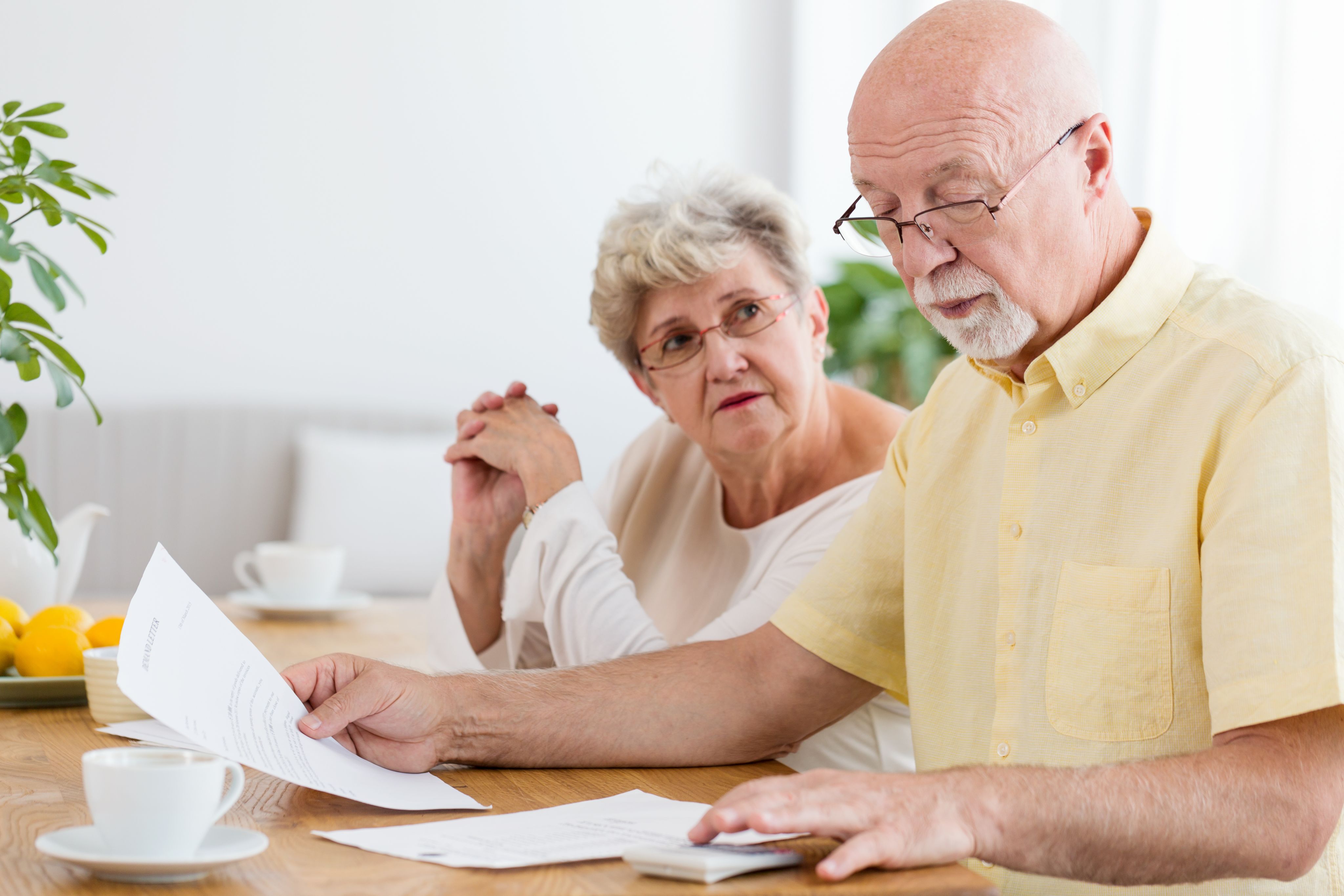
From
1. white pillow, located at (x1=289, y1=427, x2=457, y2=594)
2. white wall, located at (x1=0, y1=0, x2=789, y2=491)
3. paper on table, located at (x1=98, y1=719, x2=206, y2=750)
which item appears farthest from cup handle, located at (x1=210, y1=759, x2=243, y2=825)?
white wall, located at (x1=0, y1=0, x2=789, y2=491)

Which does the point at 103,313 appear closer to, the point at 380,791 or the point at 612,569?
the point at 612,569

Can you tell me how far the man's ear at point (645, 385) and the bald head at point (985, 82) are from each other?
2.59 ft

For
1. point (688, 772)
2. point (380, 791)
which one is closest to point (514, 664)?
point (688, 772)

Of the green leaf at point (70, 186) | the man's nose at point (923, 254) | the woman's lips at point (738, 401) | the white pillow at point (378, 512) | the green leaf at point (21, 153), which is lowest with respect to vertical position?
the white pillow at point (378, 512)

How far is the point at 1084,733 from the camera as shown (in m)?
0.98

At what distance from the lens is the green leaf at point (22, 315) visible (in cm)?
114

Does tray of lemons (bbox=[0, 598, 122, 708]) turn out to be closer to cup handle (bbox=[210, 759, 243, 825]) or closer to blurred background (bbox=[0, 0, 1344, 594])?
cup handle (bbox=[210, 759, 243, 825])

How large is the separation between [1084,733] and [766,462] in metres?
0.77

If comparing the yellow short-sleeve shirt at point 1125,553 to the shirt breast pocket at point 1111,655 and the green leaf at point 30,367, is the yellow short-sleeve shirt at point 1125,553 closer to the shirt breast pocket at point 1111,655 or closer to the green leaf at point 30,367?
the shirt breast pocket at point 1111,655

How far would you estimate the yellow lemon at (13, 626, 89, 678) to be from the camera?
1.23 m

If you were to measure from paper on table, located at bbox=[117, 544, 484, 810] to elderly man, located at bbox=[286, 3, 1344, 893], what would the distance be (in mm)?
42

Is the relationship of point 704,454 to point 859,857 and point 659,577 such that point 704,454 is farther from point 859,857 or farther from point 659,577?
point 859,857

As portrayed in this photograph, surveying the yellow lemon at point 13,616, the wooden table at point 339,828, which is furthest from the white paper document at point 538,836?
the yellow lemon at point 13,616

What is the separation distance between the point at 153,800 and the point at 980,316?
0.73m
